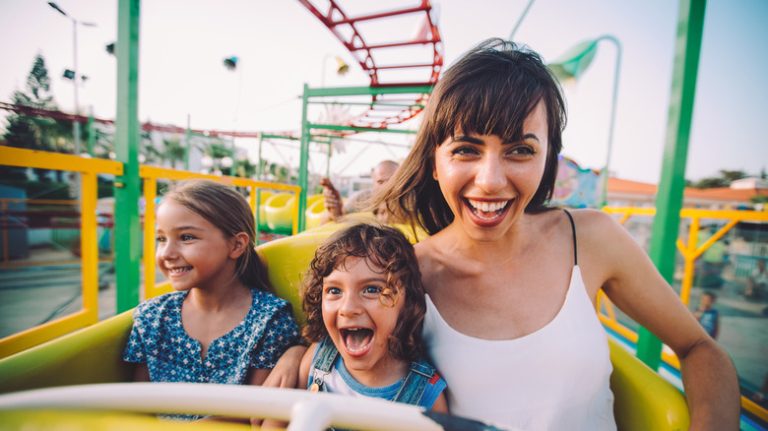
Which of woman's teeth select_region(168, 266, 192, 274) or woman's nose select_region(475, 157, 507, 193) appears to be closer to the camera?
woman's nose select_region(475, 157, 507, 193)

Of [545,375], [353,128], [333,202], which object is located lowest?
[545,375]

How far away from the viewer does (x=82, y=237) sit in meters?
1.50

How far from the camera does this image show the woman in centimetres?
88

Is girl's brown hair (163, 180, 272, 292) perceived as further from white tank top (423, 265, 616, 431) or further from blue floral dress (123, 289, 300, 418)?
white tank top (423, 265, 616, 431)

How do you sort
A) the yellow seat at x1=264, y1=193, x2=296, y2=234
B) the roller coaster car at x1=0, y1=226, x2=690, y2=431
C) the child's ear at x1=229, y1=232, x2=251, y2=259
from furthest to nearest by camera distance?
the yellow seat at x1=264, y1=193, x2=296, y2=234
the child's ear at x1=229, y1=232, x2=251, y2=259
the roller coaster car at x1=0, y1=226, x2=690, y2=431

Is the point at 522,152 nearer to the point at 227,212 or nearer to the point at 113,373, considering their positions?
the point at 227,212

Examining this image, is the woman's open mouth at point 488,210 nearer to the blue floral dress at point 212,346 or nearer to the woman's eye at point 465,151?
the woman's eye at point 465,151

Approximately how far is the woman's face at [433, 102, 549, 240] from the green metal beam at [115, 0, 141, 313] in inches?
54.7

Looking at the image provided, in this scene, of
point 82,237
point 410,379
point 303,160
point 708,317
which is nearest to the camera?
point 410,379

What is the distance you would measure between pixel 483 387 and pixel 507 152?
61 cm

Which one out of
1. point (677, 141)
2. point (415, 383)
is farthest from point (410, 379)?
point (677, 141)

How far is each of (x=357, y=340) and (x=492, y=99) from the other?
0.75 metres

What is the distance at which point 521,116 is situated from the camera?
0.87m

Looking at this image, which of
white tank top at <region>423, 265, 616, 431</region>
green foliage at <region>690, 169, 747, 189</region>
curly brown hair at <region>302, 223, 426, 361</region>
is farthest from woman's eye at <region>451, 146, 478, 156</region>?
green foliage at <region>690, 169, 747, 189</region>
